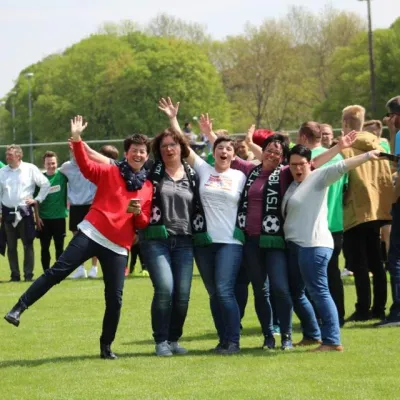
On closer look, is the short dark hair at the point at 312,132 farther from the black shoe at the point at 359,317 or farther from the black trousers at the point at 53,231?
the black trousers at the point at 53,231

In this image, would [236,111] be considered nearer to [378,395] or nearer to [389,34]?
[389,34]

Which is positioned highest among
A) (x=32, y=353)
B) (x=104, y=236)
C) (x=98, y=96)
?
(x=98, y=96)

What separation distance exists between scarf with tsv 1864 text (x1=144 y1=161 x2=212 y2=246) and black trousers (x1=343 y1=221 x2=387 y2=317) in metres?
2.64

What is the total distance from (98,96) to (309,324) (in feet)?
280

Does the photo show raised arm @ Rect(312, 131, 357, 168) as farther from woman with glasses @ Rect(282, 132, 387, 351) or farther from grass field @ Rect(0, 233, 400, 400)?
grass field @ Rect(0, 233, 400, 400)

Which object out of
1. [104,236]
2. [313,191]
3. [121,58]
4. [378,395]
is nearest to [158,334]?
[104,236]

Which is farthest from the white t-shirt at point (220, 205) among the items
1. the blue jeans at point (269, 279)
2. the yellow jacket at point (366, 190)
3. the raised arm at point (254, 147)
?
the yellow jacket at point (366, 190)

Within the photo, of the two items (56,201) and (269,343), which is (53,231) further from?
(269,343)

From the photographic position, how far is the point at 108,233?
9250mm

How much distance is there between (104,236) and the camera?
365 inches

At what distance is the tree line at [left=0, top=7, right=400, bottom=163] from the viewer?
89250mm

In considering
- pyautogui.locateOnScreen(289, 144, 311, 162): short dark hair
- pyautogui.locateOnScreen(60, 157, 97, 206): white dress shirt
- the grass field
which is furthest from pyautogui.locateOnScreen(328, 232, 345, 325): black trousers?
pyautogui.locateOnScreen(60, 157, 97, 206): white dress shirt

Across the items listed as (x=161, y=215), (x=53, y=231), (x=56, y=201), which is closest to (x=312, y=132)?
(x=161, y=215)

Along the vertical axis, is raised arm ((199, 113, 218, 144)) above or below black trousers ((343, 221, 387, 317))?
above
